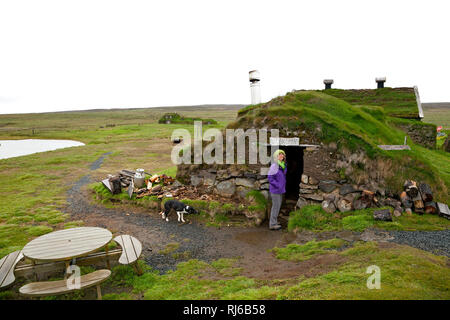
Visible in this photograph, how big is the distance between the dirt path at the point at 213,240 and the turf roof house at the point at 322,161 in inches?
69.6

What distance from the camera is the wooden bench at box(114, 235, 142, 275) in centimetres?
623

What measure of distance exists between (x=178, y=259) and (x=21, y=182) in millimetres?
16637

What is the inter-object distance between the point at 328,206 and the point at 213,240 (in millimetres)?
4244

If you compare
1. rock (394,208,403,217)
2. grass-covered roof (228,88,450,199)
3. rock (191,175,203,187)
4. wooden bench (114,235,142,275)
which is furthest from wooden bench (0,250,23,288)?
rock (394,208,403,217)

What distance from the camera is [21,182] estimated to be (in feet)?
58.8

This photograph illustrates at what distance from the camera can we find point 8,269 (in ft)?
19.2

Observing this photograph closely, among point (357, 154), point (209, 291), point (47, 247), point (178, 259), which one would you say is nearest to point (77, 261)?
point (47, 247)

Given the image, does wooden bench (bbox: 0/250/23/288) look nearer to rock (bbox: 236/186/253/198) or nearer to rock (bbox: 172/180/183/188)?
rock (bbox: 172/180/183/188)

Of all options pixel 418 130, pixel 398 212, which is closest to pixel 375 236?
pixel 398 212

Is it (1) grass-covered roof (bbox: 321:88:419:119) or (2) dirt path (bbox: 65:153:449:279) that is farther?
(1) grass-covered roof (bbox: 321:88:419:119)

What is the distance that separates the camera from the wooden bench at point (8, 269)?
5.46m

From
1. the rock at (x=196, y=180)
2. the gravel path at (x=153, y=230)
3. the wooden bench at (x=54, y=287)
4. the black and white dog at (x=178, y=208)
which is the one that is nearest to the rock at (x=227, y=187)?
the rock at (x=196, y=180)

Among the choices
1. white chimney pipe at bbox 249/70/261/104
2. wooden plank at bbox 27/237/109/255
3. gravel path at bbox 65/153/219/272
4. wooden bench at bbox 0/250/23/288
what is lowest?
gravel path at bbox 65/153/219/272

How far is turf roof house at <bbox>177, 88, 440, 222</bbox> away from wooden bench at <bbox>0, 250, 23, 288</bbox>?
6786 millimetres
